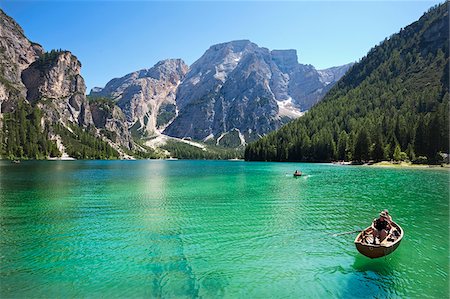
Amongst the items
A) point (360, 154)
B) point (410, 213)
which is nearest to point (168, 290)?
point (410, 213)

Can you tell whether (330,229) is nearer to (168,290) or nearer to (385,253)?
(385,253)

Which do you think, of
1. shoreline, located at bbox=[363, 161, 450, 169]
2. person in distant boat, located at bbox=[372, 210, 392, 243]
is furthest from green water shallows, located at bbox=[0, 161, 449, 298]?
shoreline, located at bbox=[363, 161, 450, 169]

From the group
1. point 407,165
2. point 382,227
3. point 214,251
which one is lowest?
point 214,251

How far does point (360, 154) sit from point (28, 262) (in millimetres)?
165941

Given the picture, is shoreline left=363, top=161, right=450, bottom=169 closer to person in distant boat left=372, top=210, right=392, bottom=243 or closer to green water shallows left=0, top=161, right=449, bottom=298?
green water shallows left=0, top=161, right=449, bottom=298

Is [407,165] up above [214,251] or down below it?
above

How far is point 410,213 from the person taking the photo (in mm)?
42375

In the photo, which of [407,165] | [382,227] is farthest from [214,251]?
[407,165]

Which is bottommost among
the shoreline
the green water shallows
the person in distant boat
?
the green water shallows

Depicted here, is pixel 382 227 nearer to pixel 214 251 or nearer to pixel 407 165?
pixel 214 251

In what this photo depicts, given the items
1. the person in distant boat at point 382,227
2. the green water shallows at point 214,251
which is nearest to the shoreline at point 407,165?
→ the green water shallows at point 214,251

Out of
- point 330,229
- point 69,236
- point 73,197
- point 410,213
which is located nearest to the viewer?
point 69,236

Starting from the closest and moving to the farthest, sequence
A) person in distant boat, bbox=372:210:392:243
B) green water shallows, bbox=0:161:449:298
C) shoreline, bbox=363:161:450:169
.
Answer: green water shallows, bbox=0:161:449:298 < person in distant boat, bbox=372:210:392:243 < shoreline, bbox=363:161:450:169

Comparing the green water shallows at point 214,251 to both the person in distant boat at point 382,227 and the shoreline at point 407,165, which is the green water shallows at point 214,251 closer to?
the person in distant boat at point 382,227
